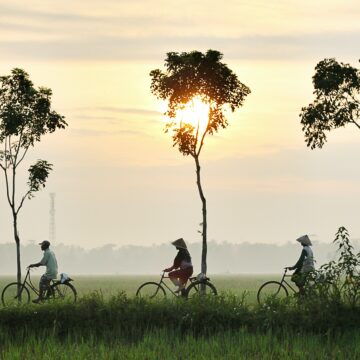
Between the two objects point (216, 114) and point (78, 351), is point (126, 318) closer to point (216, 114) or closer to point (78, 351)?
point (78, 351)

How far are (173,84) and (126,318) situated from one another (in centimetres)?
1466

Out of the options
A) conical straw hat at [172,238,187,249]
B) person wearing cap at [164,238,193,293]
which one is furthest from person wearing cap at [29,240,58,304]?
conical straw hat at [172,238,187,249]

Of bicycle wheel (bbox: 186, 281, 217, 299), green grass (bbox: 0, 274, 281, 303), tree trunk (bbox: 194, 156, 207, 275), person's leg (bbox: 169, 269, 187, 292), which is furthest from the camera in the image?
green grass (bbox: 0, 274, 281, 303)

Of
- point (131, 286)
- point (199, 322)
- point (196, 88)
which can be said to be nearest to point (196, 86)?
point (196, 88)

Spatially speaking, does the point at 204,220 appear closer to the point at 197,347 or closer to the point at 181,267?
the point at 181,267

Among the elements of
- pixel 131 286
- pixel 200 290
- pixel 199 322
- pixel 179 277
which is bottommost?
pixel 131 286

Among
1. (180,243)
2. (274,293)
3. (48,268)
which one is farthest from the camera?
(48,268)

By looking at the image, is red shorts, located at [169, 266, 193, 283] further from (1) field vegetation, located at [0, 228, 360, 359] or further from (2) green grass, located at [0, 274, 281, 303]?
(1) field vegetation, located at [0, 228, 360, 359]

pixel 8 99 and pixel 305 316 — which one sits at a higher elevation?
pixel 8 99

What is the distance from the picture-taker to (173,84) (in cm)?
3400

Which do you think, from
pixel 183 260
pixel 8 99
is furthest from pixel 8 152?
pixel 183 260

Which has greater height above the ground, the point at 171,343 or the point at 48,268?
the point at 48,268

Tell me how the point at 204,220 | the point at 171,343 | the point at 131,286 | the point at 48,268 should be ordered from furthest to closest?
the point at 131,286 → the point at 204,220 → the point at 48,268 → the point at 171,343

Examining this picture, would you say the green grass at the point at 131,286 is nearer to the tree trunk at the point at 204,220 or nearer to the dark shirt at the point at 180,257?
the dark shirt at the point at 180,257
